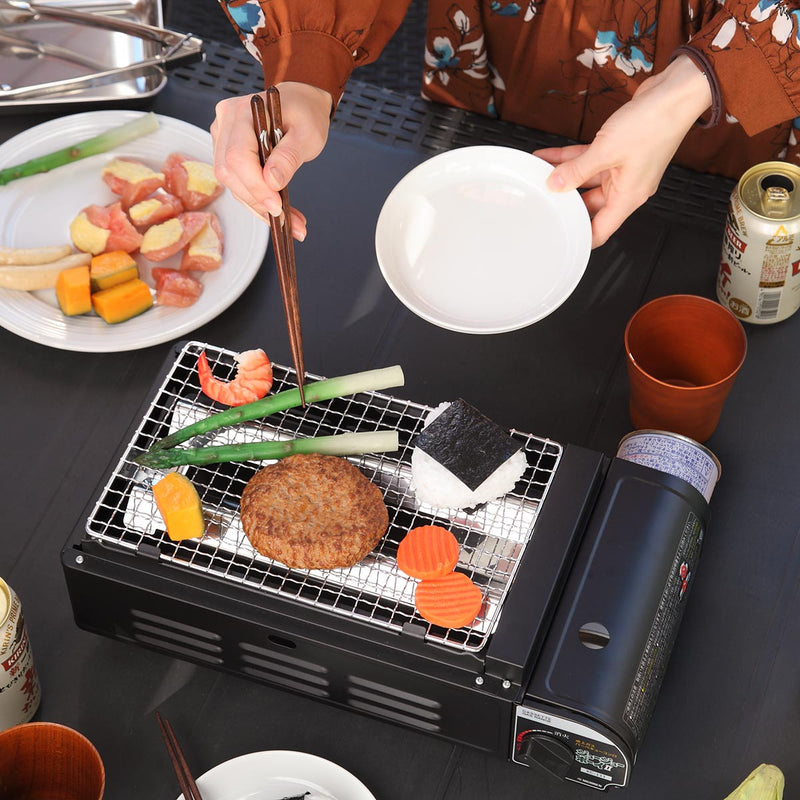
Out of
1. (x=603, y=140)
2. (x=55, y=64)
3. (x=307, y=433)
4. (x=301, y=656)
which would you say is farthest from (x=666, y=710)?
(x=55, y=64)

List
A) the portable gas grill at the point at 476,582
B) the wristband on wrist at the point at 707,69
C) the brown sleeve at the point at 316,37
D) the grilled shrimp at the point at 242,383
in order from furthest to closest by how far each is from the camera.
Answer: the brown sleeve at the point at 316,37
the wristband on wrist at the point at 707,69
the grilled shrimp at the point at 242,383
the portable gas grill at the point at 476,582

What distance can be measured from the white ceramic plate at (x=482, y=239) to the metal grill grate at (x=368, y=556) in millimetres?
254

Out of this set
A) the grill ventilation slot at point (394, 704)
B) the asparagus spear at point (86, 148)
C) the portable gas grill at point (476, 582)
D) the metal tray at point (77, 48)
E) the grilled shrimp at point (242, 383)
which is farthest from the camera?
the metal tray at point (77, 48)

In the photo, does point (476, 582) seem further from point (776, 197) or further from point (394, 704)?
point (776, 197)

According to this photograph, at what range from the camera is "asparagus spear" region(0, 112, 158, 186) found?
2033 mm

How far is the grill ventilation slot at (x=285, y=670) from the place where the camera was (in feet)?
4.82

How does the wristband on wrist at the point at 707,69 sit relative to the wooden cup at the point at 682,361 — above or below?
above

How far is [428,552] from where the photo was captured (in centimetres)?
140

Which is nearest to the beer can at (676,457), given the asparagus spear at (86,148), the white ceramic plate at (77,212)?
the white ceramic plate at (77,212)

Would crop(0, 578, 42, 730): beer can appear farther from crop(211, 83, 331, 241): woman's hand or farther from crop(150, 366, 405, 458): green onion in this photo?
crop(211, 83, 331, 241): woman's hand

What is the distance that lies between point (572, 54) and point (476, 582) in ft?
3.65

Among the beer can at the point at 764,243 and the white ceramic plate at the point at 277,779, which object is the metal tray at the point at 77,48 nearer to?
the beer can at the point at 764,243

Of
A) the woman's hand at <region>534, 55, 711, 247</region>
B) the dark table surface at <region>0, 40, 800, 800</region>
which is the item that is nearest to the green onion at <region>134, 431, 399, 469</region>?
the dark table surface at <region>0, 40, 800, 800</region>

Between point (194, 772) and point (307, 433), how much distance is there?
19.8 inches
